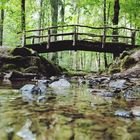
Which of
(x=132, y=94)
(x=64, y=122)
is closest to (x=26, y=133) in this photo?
(x=64, y=122)

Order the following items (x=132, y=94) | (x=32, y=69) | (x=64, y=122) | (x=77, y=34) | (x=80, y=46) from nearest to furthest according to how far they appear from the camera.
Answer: (x=64, y=122), (x=132, y=94), (x=32, y=69), (x=77, y=34), (x=80, y=46)

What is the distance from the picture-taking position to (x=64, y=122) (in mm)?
4570

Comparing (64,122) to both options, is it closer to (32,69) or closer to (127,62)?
(32,69)

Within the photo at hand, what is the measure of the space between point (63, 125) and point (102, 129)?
22.1 inches

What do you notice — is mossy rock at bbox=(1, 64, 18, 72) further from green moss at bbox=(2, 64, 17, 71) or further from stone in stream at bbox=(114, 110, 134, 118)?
stone in stream at bbox=(114, 110, 134, 118)

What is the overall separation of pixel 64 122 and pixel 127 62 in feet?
40.1

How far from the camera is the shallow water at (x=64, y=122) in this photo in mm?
3793

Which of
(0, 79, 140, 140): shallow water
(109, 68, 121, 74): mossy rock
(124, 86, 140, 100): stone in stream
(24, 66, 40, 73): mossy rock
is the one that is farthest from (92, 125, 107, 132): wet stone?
(109, 68, 121, 74): mossy rock

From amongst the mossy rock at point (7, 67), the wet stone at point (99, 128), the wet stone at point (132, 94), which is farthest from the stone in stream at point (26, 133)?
the mossy rock at point (7, 67)

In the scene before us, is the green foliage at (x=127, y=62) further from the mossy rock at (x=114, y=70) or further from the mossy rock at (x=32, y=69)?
the mossy rock at (x=32, y=69)

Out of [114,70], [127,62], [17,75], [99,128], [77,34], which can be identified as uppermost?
[77,34]

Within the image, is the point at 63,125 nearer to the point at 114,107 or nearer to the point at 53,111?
the point at 53,111

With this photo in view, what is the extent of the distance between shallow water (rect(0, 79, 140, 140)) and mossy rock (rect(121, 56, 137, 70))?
1000 cm

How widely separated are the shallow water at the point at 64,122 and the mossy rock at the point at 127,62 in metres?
10.0
